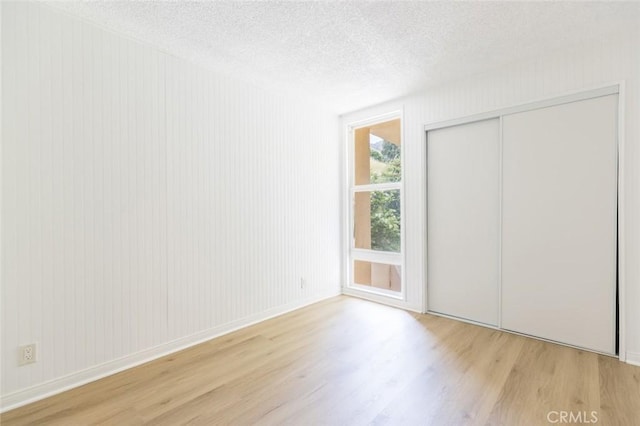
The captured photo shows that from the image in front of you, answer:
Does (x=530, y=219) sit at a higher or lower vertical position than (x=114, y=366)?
higher

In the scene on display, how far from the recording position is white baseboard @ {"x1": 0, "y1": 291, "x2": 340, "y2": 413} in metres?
1.86

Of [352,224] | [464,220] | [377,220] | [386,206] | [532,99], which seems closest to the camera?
[532,99]

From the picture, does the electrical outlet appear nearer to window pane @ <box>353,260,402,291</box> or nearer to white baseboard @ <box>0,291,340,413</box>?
white baseboard @ <box>0,291,340,413</box>

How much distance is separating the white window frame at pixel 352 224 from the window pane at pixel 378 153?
0.07m

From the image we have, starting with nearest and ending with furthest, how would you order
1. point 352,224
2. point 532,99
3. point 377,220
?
point 532,99 < point 377,220 < point 352,224

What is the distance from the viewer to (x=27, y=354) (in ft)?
6.20

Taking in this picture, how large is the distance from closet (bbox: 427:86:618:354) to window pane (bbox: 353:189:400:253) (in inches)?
18.5

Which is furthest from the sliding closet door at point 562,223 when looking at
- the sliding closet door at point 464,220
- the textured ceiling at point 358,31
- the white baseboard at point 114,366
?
the white baseboard at point 114,366

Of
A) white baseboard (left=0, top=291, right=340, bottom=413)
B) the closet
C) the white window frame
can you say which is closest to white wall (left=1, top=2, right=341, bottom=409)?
white baseboard (left=0, top=291, right=340, bottom=413)

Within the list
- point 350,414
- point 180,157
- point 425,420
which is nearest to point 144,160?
point 180,157

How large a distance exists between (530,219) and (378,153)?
1880mm

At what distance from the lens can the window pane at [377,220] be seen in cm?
380

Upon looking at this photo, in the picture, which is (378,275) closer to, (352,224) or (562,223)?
(352,224)

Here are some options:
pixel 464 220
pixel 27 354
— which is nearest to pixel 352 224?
pixel 464 220
